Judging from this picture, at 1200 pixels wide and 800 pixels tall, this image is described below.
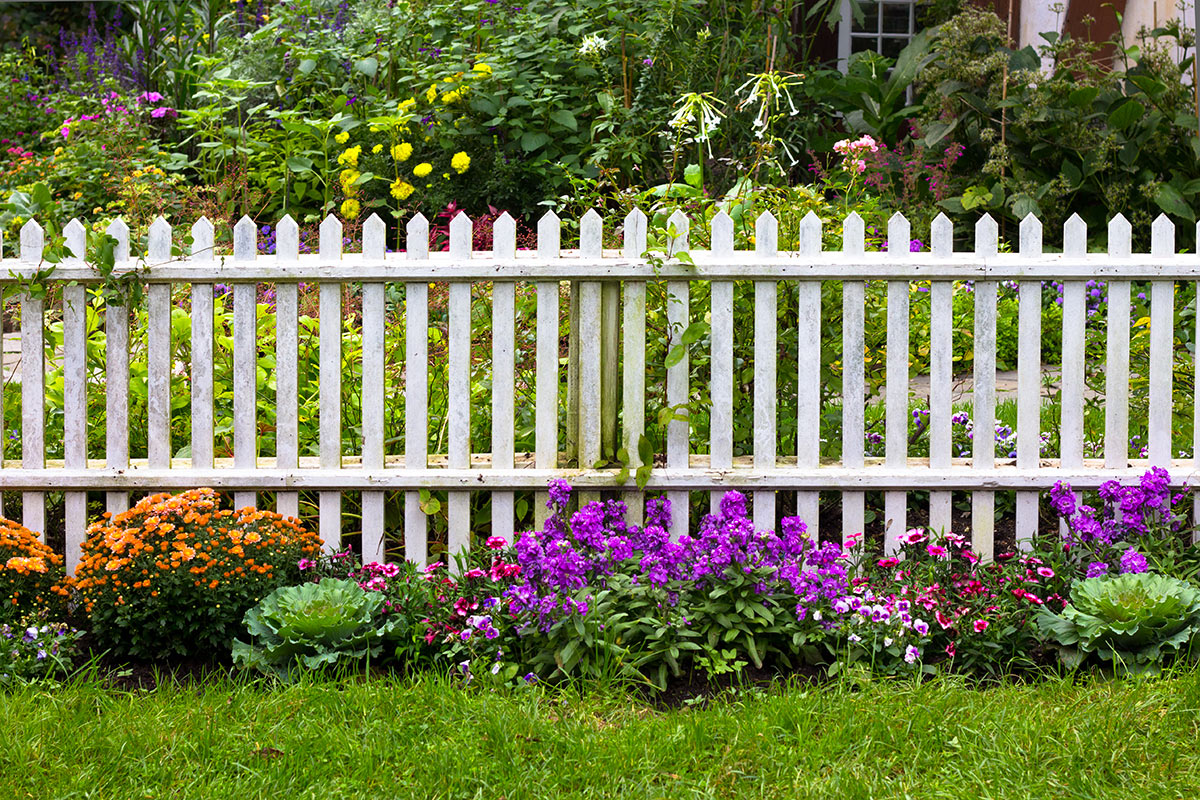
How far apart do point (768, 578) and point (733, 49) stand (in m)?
5.04

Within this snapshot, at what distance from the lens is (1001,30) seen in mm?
7367

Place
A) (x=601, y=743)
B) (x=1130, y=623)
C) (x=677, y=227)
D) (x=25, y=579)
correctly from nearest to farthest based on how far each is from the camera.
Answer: (x=601, y=743), (x=1130, y=623), (x=25, y=579), (x=677, y=227)

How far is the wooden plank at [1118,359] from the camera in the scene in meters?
3.68

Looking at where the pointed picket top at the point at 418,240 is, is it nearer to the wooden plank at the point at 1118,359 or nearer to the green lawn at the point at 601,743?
the green lawn at the point at 601,743

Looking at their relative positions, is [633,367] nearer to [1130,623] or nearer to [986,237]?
[986,237]

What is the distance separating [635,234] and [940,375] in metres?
0.99

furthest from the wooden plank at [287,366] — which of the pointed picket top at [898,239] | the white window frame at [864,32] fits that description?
the white window frame at [864,32]

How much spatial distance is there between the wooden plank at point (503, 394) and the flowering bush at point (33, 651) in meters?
1.20

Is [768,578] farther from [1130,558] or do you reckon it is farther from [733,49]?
[733,49]

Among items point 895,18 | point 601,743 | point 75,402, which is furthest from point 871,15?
point 601,743

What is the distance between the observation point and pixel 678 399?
12.4ft

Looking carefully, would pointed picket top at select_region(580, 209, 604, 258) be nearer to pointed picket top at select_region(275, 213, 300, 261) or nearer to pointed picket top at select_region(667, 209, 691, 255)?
pointed picket top at select_region(667, 209, 691, 255)

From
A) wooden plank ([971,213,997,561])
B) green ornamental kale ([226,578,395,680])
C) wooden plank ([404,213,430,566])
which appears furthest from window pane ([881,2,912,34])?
green ornamental kale ([226,578,395,680])

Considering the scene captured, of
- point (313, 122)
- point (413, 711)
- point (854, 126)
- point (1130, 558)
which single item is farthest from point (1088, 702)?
point (854, 126)
